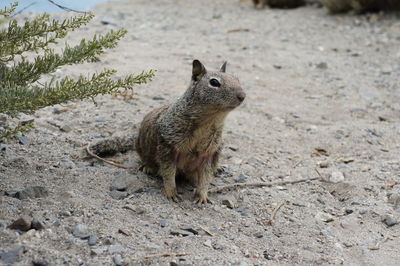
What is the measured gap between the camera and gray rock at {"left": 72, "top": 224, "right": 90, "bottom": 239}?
3316mm

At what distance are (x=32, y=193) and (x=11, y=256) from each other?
0.91m

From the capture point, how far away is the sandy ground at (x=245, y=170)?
Result: 3.46 metres

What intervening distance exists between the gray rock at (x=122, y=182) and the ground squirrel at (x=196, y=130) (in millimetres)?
237

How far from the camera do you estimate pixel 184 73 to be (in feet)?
26.0

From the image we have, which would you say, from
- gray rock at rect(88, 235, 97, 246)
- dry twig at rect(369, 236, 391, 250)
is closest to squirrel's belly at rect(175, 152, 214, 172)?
gray rock at rect(88, 235, 97, 246)

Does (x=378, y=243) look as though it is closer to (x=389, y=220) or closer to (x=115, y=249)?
(x=389, y=220)

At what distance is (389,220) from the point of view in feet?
14.1

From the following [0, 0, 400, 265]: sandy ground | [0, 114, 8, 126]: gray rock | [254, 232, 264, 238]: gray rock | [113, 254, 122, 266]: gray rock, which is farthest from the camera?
[0, 114, 8, 126]: gray rock

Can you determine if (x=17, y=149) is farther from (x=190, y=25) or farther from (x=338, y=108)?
(x=190, y=25)

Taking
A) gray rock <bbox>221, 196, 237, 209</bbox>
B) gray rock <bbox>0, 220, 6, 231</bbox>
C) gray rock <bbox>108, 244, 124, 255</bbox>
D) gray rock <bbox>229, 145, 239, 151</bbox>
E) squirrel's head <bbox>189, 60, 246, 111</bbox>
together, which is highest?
squirrel's head <bbox>189, 60, 246, 111</bbox>

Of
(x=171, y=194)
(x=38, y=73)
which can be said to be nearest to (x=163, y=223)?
(x=171, y=194)

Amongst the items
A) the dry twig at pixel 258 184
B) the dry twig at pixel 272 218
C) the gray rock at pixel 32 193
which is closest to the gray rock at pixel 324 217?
the dry twig at pixel 272 218

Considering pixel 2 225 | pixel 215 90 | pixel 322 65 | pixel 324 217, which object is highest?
pixel 215 90

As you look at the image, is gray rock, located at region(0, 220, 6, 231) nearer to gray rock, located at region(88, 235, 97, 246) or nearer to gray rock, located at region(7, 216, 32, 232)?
gray rock, located at region(7, 216, 32, 232)
